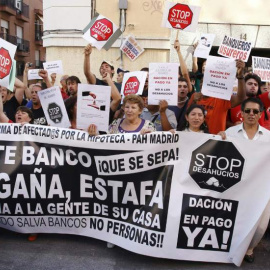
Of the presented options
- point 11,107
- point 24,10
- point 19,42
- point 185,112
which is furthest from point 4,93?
point 24,10

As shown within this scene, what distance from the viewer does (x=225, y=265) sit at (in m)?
3.48

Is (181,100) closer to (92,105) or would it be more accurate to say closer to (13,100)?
(92,105)

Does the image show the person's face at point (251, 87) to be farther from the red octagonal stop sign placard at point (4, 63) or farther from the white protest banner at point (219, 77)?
Answer: the red octagonal stop sign placard at point (4, 63)

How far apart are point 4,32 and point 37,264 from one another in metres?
33.9

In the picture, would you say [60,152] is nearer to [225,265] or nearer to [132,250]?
[132,250]

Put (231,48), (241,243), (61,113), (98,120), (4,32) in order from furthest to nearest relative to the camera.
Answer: (4,32), (231,48), (61,113), (98,120), (241,243)

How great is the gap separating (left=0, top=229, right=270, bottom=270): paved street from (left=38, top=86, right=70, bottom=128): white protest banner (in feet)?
4.03

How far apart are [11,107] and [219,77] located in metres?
2.85

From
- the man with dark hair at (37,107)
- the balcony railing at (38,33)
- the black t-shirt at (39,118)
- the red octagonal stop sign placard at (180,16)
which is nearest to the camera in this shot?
the black t-shirt at (39,118)

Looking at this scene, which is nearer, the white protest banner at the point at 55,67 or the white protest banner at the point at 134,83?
the white protest banner at the point at 134,83

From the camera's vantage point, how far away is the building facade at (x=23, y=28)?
112ft

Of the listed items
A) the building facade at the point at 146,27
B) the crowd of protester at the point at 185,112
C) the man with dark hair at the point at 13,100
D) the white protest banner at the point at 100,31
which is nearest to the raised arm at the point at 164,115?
the crowd of protester at the point at 185,112

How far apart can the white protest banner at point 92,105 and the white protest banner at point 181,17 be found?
2.10 metres

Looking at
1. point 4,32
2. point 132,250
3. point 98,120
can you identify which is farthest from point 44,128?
point 4,32
